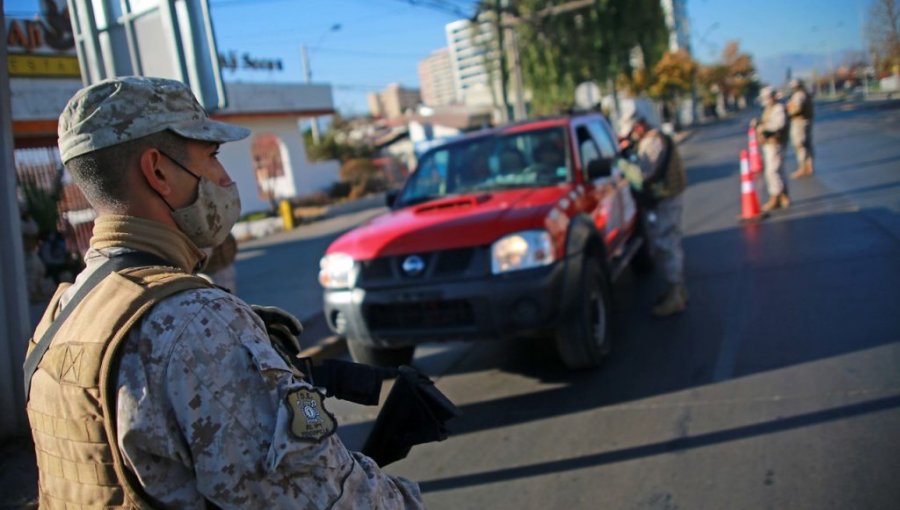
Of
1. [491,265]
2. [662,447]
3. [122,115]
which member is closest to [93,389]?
[122,115]

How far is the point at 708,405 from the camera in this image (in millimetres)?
4051

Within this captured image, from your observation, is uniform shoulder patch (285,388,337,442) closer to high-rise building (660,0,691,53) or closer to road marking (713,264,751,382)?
road marking (713,264,751,382)

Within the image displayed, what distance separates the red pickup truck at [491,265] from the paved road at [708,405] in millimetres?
509

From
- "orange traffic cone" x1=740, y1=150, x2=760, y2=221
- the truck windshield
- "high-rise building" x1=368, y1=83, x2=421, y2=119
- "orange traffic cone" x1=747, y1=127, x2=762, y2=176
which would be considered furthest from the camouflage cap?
"high-rise building" x1=368, y1=83, x2=421, y2=119

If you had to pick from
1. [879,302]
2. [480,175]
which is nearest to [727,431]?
[879,302]

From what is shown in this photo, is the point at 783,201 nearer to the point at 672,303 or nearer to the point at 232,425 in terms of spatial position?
the point at 672,303

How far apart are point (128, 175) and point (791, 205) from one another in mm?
10864

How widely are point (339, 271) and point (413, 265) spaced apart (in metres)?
0.65

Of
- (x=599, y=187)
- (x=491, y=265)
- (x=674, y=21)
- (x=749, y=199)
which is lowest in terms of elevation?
(x=749, y=199)

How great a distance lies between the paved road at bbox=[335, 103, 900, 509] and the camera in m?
3.21

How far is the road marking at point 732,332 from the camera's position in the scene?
15.0 feet

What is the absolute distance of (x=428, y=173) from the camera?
6090 mm

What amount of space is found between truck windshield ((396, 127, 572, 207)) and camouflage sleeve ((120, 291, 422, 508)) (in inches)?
171

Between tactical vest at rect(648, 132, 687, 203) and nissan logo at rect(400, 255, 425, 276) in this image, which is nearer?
nissan logo at rect(400, 255, 425, 276)
